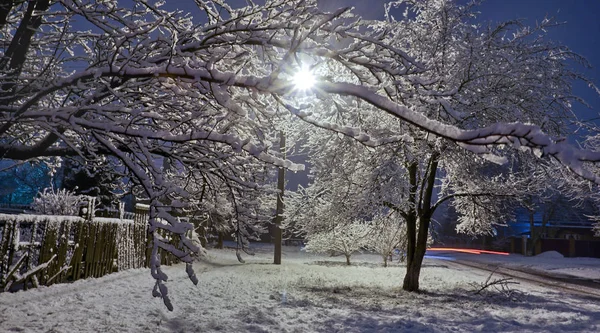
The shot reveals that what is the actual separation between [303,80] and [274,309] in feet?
21.9

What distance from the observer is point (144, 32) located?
12.1 ft

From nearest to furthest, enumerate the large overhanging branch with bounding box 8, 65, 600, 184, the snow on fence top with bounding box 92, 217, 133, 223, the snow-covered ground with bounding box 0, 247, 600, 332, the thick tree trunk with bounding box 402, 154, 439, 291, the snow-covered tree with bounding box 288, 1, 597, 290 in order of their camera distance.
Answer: the large overhanging branch with bounding box 8, 65, 600, 184, the snow-covered ground with bounding box 0, 247, 600, 332, the snow-covered tree with bounding box 288, 1, 597, 290, the snow on fence top with bounding box 92, 217, 133, 223, the thick tree trunk with bounding box 402, 154, 439, 291

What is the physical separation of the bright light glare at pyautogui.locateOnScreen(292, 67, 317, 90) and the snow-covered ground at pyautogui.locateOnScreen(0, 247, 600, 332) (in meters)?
4.93

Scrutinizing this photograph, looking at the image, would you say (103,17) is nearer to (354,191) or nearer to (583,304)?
(354,191)

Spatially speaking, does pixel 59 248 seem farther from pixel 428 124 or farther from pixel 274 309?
pixel 428 124

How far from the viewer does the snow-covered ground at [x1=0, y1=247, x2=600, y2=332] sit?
680cm

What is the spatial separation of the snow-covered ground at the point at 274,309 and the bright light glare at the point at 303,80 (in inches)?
194

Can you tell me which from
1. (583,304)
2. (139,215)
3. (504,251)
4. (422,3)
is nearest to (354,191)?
(422,3)

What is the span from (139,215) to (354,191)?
25.9 feet

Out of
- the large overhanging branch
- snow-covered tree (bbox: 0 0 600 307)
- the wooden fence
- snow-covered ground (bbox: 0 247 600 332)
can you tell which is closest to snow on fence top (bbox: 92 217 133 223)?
the wooden fence

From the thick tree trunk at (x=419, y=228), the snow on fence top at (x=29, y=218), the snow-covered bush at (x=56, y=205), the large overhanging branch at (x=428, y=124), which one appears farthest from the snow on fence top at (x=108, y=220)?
the large overhanging branch at (x=428, y=124)

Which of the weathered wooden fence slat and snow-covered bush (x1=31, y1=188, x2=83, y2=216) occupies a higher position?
snow-covered bush (x1=31, y1=188, x2=83, y2=216)

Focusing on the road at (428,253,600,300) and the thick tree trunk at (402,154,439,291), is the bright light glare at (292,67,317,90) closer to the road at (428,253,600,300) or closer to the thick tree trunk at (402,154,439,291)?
the thick tree trunk at (402,154,439,291)

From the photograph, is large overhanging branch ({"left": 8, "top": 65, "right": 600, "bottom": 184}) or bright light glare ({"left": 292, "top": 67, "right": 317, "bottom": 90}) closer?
large overhanging branch ({"left": 8, "top": 65, "right": 600, "bottom": 184})
